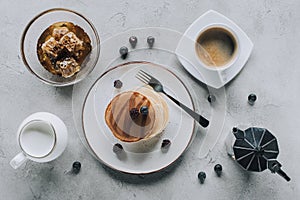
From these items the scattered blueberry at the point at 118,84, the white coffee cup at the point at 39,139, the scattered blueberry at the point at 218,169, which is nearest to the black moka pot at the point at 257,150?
the scattered blueberry at the point at 218,169

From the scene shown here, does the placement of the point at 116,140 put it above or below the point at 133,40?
below

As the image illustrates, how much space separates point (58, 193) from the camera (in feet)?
4.95

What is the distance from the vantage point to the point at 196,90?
1.52 metres

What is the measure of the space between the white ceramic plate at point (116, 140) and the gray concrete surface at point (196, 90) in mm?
35

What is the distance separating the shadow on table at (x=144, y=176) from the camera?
4.95ft

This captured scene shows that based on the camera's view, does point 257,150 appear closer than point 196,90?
Yes

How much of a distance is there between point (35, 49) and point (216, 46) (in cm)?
45

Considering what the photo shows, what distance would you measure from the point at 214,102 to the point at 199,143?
111 mm

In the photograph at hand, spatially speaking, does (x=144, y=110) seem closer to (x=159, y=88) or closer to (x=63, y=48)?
(x=159, y=88)

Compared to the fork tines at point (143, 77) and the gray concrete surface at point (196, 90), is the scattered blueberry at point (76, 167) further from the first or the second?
the fork tines at point (143, 77)

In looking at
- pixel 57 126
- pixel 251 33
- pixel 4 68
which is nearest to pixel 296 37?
pixel 251 33

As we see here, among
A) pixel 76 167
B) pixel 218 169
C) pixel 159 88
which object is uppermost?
pixel 159 88

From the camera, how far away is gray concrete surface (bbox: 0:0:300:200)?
151 centimetres

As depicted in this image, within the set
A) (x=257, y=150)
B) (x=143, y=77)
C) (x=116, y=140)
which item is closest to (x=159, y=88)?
(x=143, y=77)
